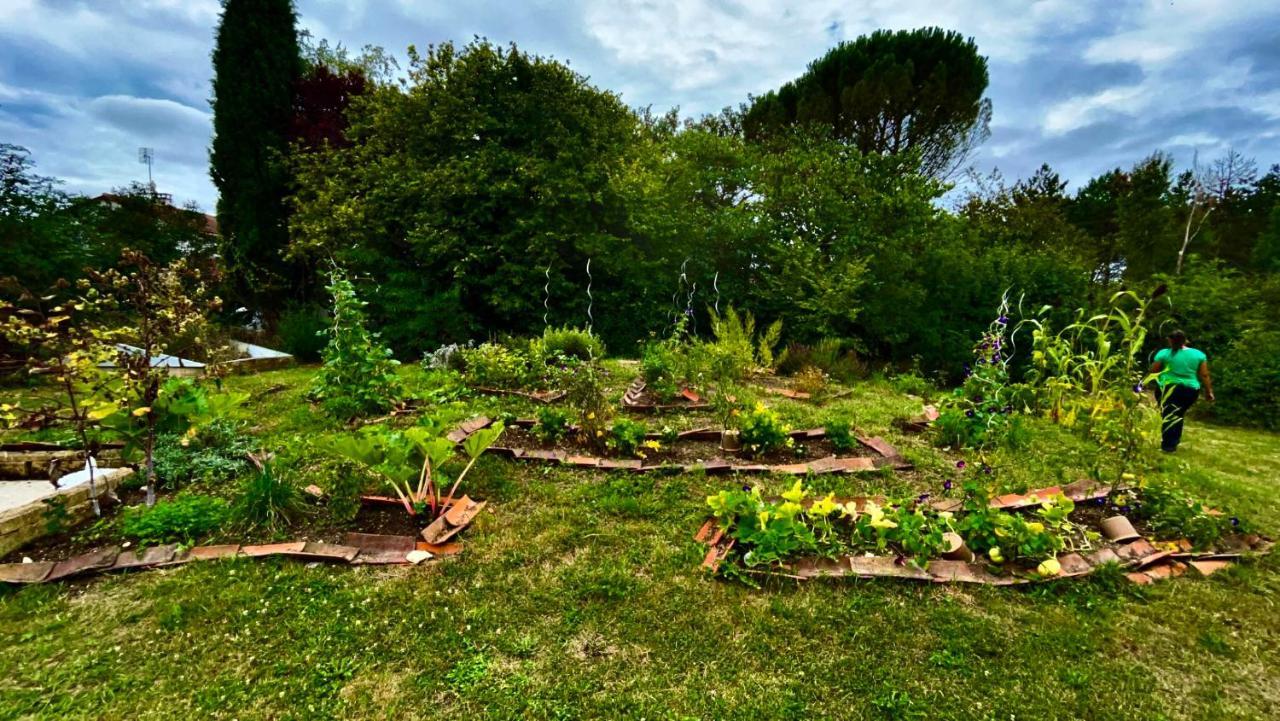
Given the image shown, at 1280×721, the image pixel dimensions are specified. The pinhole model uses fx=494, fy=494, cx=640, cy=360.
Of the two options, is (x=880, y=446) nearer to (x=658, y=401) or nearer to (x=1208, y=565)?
(x=1208, y=565)

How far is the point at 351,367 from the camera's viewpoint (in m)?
4.51

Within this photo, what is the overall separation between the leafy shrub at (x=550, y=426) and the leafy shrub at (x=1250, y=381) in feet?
33.0

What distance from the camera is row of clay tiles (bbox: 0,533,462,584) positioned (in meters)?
2.28

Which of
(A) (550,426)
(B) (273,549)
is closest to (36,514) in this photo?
(B) (273,549)

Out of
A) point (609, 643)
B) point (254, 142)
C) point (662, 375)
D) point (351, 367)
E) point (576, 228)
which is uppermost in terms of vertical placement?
point (254, 142)

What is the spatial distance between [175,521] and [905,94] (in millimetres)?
17365

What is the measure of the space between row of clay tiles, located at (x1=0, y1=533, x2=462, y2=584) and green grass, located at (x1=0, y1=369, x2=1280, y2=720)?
73 millimetres

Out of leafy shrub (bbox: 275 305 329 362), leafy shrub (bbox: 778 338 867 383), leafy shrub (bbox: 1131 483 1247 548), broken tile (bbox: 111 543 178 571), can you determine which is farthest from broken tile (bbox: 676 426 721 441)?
leafy shrub (bbox: 275 305 329 362)

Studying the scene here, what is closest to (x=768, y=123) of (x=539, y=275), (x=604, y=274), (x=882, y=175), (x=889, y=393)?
(x=882, y=175)

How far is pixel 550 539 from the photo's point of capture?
2691 mm

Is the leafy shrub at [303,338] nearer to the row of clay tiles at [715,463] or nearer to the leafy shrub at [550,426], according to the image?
the row of clay tiles at [715,463]

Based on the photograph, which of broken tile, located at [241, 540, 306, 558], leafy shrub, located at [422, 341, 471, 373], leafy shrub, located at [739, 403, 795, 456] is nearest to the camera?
broken tile, located at [241, 540, 306, 558]

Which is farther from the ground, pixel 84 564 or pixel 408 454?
pixel 408 454

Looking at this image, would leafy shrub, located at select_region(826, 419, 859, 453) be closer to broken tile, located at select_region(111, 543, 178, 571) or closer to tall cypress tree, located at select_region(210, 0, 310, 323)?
broken tile, located at select_region(111, 543, 178, 571)
